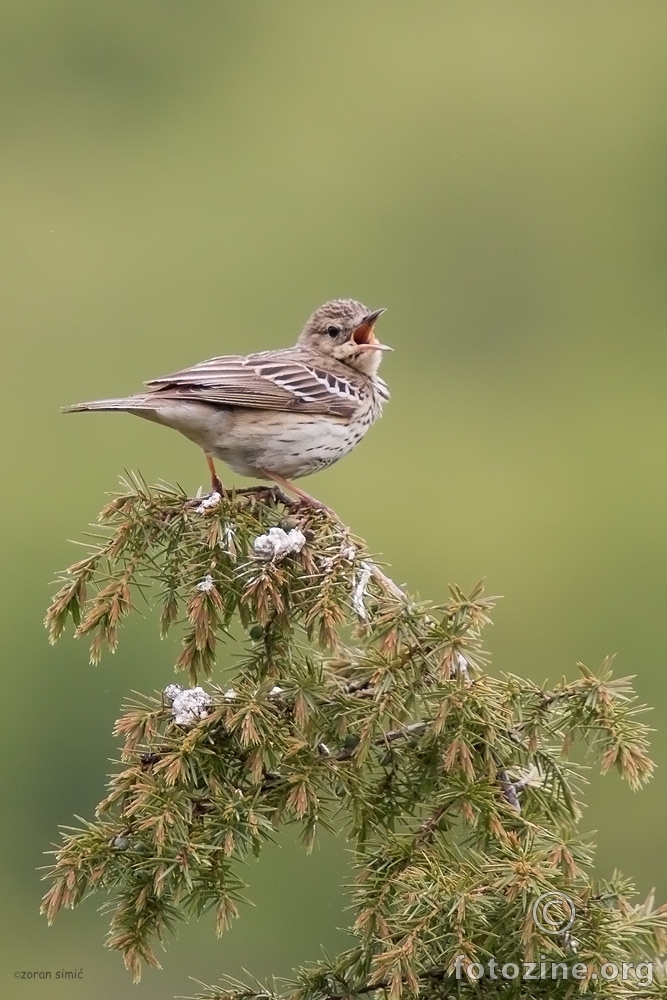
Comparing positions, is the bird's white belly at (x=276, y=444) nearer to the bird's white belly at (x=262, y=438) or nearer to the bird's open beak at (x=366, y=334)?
the bird's white belly at (x=262, y=438)

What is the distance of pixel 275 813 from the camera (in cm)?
556

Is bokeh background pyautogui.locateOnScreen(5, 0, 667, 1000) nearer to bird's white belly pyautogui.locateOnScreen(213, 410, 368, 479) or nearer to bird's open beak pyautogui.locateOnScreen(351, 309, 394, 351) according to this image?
bird's open beak pyautogui.locateOnScreen(351, 309, 394, 351)

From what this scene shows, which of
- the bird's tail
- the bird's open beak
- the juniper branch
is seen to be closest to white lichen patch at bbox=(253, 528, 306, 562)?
the juniper branch

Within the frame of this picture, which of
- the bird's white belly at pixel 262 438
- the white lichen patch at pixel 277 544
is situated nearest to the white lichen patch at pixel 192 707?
the white lichen patch at pixel 277 544

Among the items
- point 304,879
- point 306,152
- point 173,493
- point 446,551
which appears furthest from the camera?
point 306,152

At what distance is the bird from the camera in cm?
834

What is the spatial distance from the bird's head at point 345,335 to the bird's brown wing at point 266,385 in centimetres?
35

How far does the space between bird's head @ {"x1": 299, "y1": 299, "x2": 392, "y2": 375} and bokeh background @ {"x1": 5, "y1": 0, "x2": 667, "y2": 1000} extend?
1932cm

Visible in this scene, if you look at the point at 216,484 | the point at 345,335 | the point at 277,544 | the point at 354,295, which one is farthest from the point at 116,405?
the point at 354,295

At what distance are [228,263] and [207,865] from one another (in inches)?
2274

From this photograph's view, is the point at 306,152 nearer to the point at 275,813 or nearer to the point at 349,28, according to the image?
the point at 349,28

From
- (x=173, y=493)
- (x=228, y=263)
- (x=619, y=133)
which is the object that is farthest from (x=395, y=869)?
(x=619, y=133)

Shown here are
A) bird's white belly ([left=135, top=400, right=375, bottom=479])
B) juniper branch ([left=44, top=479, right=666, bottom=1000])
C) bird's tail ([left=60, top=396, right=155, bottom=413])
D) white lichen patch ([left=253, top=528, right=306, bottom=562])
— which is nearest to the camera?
juniper branch ([left=44, top=479, right=666, bottom=1000])

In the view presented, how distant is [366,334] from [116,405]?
272 centimetres
